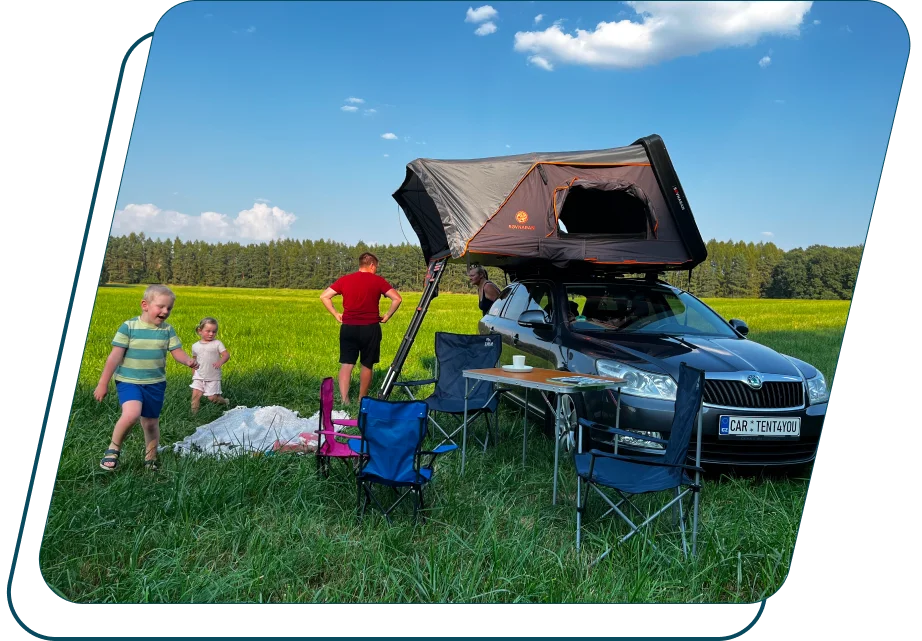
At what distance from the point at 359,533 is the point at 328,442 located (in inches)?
41.6

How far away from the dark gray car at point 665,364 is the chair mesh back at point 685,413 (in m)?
0.58

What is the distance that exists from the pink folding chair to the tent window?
3203 millimetres

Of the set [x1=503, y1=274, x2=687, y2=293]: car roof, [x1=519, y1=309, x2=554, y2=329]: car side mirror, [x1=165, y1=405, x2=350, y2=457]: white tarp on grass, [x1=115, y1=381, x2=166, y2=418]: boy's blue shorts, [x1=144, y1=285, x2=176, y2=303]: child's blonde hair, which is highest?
[x1=503, y1=274, x2=687, y2=293]: car roof

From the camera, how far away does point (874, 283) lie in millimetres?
1452

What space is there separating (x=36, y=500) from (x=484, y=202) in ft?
15.2

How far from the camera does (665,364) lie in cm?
428

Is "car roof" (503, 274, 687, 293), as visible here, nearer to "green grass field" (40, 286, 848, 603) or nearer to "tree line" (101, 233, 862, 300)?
"tree line" (101, 233, 862, 300)

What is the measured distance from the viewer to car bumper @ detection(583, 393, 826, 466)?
3852mm

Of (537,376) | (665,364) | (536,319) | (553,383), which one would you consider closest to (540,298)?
(536,319)

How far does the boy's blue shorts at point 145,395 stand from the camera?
155 inches

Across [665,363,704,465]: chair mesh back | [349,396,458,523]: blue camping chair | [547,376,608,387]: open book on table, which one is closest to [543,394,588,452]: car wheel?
[547,376,608,387]: open book on table

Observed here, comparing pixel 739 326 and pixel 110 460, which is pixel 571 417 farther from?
pixel 110 460

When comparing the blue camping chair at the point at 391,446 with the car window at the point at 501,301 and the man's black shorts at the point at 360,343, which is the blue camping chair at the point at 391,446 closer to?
the man's black shorts at the point at 360,343

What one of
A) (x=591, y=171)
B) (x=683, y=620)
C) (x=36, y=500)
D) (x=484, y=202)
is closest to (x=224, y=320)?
(x=484, y=202)
